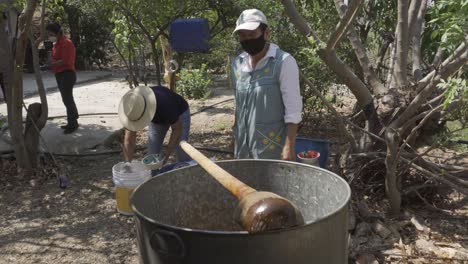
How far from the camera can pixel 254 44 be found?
2.95 m

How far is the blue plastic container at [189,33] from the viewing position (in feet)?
21.7

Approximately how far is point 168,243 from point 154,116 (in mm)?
2412

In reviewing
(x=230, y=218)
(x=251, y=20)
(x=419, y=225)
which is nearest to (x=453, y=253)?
(x=419, y=225)

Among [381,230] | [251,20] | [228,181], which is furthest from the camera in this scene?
[381,230]

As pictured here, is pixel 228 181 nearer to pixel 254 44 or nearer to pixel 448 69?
pixel 254 44

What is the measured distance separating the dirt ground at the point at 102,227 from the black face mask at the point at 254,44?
155 cm

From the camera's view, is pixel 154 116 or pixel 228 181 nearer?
pixel 228 181

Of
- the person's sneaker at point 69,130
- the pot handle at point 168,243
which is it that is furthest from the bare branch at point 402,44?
the person's sneaker at point 69,130

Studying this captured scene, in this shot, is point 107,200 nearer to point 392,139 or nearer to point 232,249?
point 392,139

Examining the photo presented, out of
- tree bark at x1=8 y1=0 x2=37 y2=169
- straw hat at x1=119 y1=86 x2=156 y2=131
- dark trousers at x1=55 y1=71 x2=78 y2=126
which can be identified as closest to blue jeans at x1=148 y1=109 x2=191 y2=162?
straw hat at x1=119 y1=86 x2=156 y2=131

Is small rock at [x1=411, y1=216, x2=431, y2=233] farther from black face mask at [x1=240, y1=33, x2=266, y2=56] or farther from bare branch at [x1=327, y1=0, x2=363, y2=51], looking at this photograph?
black face mask at [x1=240, y1=33, x2=266, y2=56]

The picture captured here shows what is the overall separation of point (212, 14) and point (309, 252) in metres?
6.51

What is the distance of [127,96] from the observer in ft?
12.6

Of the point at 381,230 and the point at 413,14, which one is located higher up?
the point at 413,14
